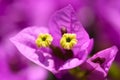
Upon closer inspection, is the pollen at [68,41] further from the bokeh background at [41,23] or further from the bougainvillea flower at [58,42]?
the bokeh background at [41,23]

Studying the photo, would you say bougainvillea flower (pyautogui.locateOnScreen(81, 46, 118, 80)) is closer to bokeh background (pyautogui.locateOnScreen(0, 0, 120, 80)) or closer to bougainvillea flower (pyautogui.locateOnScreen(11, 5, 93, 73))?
bougainvillea flower (pyautogui.locateOnScreen(11, 5, 93, 73))

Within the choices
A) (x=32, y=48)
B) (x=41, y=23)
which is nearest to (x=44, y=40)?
(x=32, y=48)

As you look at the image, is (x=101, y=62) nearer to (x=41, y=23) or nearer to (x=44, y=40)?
(x=44, y=40)

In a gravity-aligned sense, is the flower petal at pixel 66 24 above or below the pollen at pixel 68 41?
above

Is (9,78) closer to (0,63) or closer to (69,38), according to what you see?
(0,63)

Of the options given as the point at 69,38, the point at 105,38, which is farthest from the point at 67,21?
the point at 105,38

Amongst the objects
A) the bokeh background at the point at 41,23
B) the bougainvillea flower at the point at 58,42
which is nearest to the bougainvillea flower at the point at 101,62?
the bougainvillea flower at the point at 58,42

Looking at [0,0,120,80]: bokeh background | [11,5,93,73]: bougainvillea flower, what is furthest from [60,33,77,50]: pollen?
[0,0,120,80]: bokeh background
